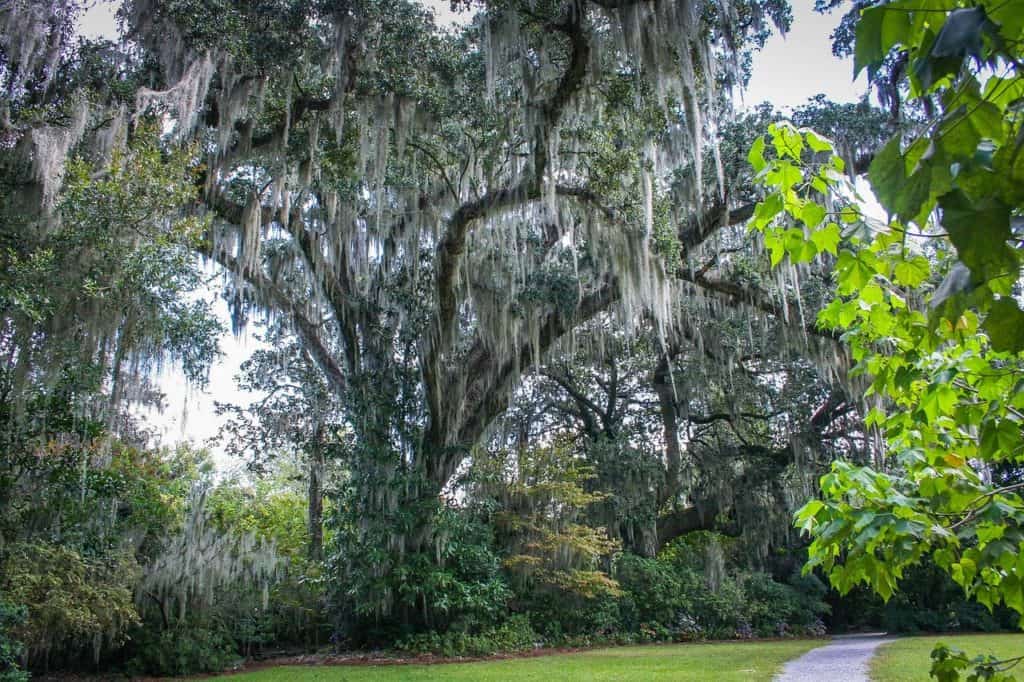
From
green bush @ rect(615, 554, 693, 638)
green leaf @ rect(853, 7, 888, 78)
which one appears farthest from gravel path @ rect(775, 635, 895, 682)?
green leaf @ rect(853, 7, 888, 78)

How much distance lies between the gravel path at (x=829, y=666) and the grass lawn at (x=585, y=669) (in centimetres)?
22

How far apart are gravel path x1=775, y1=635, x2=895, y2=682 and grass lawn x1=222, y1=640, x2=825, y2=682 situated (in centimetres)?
22

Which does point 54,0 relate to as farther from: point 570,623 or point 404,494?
point 570,623

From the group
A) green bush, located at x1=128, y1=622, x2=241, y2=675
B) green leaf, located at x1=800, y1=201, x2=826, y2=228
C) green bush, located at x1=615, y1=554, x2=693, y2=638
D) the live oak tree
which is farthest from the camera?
green bush, located at x1=615, y1=554, x2=693, y2=638

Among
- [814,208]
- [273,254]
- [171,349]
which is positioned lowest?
[814,208]

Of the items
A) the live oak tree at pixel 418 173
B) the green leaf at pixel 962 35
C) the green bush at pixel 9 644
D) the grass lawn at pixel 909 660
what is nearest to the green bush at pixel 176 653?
the live oak tree at pixel 418 173

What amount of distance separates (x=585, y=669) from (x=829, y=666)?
9.80ft

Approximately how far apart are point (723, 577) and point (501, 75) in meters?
13.0

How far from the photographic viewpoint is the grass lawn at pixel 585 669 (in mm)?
8227

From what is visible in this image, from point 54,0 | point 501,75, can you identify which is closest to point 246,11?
point 54,0

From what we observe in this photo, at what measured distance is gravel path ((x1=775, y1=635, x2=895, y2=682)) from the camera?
754cm

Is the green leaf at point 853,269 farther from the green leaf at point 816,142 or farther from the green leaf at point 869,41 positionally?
the green leaf at point 869,41

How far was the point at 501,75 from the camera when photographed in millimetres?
8828

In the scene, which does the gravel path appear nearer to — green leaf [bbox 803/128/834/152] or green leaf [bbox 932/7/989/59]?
green leaf [bbox 803/128/834/152]
